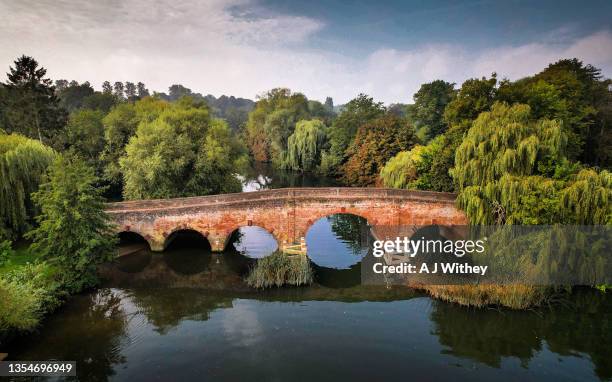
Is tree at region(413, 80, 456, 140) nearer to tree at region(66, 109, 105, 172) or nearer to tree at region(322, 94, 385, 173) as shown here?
tree at region(322, 94, 385, 173)

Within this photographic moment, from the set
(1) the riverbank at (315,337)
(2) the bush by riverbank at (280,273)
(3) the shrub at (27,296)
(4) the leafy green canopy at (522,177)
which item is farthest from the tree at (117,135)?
(4) the leafy green canopy at (522,177)

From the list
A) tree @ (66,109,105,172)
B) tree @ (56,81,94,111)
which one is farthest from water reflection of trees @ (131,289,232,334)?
tree @ (56,81,94,111)

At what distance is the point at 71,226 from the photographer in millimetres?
15883

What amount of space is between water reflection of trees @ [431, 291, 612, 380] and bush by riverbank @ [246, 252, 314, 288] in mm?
5966

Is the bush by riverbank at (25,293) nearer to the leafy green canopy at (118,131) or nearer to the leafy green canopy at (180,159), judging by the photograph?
the leafy green canopy at (180,159)

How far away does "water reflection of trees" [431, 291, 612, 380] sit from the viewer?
12828 mm

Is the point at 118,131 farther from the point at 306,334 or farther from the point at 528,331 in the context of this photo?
the point at 528,331

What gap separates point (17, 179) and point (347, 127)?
3324cm

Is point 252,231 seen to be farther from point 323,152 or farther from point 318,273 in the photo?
point 323,152

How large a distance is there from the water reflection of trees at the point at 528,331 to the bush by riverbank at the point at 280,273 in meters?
5.97

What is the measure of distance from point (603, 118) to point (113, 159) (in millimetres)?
36793

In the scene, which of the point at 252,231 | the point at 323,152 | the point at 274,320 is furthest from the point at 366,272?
the point at 323,152

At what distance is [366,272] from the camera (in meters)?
20.3

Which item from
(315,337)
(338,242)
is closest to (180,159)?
(338,242)
